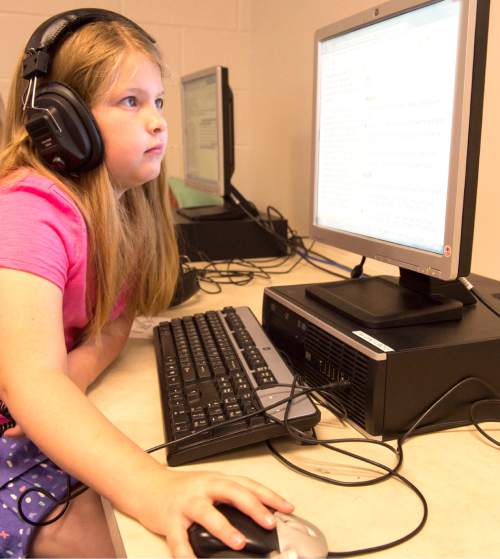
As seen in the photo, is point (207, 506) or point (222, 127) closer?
point (207, 506)

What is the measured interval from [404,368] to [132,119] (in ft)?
1.68

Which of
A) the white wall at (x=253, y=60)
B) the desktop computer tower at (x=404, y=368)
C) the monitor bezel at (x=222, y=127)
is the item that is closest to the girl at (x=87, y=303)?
the desktop computer tower at (x=404, y=368)

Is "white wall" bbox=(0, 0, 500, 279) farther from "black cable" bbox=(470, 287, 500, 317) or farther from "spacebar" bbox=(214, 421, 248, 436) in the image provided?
"spacebar" bbox=(214, 421, 248, 436)

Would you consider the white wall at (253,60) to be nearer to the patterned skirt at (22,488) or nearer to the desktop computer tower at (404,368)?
the desktop computer tower at (404,368)

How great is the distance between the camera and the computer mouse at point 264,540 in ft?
1.30

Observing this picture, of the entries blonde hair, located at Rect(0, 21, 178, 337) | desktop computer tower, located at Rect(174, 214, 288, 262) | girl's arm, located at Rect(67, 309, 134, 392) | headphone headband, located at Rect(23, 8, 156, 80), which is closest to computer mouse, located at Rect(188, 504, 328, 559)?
girl's arm, located at Rect(67, 309, 134, 392)

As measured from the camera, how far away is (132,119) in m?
0.79

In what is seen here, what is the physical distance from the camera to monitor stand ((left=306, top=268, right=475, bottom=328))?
658mm

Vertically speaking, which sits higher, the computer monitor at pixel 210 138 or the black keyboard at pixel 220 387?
the computer monitor at pixel 210 138

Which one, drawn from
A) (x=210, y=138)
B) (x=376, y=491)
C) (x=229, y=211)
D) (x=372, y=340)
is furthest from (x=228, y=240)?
(x=376, y=491)

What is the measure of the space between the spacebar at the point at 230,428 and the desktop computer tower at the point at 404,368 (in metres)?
0.13

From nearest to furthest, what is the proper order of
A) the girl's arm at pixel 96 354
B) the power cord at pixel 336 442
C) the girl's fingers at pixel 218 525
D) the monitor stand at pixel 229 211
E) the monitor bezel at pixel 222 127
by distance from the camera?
the girl's fingers at pixel 218 525 < the power cord at pixel 336 442 < the girl's arm at pixel 96 354 < the monitor bezel at pixel 222 127 < the monitor stand at pixel 229 211

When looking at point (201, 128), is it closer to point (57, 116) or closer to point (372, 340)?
point (57, 116)

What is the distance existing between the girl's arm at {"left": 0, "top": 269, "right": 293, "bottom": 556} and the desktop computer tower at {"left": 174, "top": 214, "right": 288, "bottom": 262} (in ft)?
2.77
